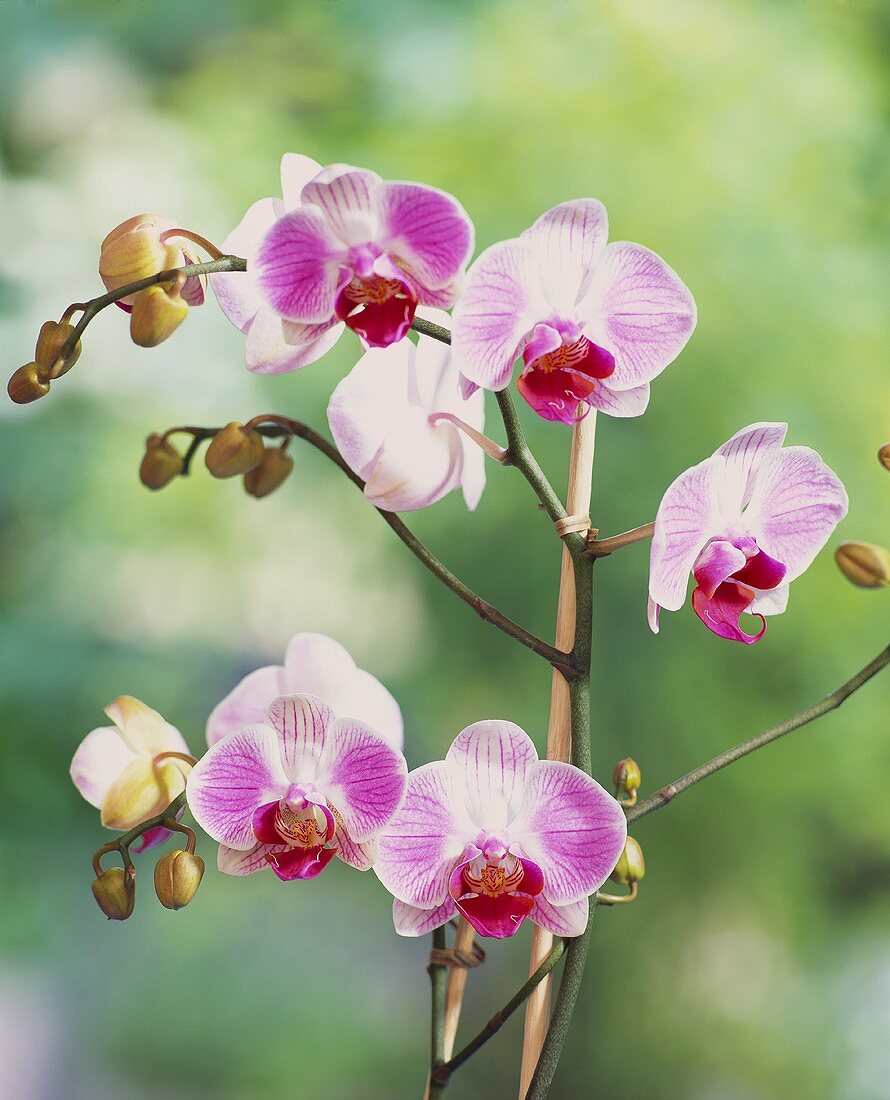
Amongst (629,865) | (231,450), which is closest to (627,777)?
(629,865)

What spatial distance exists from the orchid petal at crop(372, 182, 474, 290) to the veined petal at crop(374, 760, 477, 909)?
0.71ft

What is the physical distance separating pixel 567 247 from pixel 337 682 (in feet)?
0.89

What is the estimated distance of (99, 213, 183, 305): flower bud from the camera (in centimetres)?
50

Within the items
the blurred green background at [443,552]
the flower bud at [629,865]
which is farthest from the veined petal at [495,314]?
the blurred green background at [443,552]

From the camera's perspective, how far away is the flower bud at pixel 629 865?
1.70ft

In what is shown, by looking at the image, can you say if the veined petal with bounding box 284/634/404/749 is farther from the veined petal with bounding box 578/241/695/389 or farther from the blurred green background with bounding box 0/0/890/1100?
the blurred green background with bounding box 0/0/890/1100

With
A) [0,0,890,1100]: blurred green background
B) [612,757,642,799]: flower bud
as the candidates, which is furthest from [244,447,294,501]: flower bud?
[0,0,890,1100]: blurred green background

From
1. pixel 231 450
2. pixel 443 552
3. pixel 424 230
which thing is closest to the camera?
pixel 424 230

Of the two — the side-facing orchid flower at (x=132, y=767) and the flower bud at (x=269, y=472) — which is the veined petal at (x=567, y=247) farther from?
the side-facing orchid flower at (x=132, y=767)

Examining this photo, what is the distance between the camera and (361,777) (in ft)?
1.65

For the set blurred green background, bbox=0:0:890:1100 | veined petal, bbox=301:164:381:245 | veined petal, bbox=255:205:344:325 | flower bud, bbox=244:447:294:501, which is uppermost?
veined petal, bbox=301:164:381:245

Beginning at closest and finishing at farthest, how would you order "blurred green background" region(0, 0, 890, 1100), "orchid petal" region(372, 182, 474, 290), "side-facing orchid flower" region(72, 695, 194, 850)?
"orchid petal" region(372, 182, 474, 290)
"side-facing orchid flower" region(72, 695, 194, 850)
"blurred green background" region(0, 0, 890, 1100)

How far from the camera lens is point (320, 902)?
1.26 meters

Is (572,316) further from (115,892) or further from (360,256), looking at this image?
(115,892)
